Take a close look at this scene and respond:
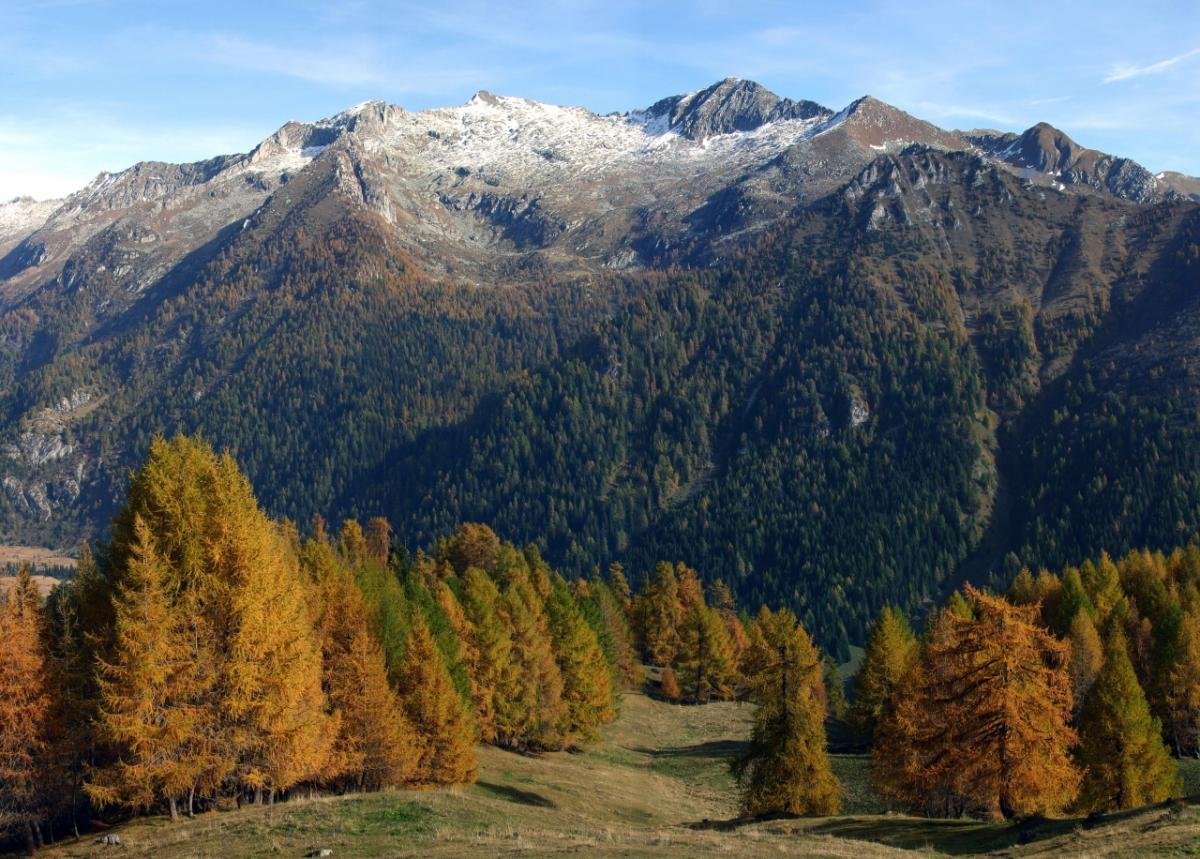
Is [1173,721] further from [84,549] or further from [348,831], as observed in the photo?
[84,549]

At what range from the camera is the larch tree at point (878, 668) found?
8662 cm

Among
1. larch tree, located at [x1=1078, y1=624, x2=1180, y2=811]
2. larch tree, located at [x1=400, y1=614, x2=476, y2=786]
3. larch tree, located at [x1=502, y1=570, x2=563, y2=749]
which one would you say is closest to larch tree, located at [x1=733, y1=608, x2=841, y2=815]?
larch tree, located at [x1=400, y1=614, x2=476, y2=786]

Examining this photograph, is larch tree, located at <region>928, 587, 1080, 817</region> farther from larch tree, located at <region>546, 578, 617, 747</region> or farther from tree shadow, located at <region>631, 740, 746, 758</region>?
tree shadow, located at <region>631, 740, 746, 758</region>

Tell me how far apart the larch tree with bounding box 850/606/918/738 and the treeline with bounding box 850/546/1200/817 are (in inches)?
5.7

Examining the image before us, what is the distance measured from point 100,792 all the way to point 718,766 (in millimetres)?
57300

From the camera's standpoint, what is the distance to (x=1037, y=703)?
45.2 m

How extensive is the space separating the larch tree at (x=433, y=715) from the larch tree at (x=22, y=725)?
1806 cm

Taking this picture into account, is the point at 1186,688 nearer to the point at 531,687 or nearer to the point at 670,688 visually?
the point at 531,687

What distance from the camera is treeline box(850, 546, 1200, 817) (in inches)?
1778

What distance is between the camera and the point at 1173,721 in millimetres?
77750

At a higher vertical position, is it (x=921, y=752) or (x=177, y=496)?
(x=177, y=496)

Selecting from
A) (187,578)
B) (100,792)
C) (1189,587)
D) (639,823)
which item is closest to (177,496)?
(187,578)

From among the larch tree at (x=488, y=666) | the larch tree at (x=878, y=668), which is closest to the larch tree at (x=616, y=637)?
the larch tree at (x=878, y=668)

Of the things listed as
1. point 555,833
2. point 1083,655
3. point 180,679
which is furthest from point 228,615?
point 1083,655
